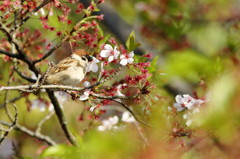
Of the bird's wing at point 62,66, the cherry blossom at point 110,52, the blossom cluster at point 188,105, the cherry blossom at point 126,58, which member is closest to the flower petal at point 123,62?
the cherry blossom at point 126,58

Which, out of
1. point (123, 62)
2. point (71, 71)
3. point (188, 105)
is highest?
point (123, 62)

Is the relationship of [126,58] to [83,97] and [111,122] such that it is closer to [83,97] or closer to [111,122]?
[83,97]

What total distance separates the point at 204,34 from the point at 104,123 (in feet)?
21.0

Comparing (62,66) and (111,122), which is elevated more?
(62,66)

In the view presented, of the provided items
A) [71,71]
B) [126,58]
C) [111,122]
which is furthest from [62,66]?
[126,58]

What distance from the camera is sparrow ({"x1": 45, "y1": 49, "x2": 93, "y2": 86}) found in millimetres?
3795

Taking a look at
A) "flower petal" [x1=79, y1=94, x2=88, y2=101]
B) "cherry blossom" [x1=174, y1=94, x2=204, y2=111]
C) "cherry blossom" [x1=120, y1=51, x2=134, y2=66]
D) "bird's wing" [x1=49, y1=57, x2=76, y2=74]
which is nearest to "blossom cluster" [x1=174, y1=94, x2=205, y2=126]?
"cherry blossom" [x1=174, y1=94, x2=204, y2=111]

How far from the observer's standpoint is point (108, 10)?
327 inches

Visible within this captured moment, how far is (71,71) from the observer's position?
3.90 meters

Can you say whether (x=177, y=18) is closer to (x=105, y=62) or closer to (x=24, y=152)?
(x=24, y=152)

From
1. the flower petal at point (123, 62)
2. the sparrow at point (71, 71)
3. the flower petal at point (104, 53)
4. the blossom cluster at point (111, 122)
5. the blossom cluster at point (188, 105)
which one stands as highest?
the flower petal at point (104, 53)

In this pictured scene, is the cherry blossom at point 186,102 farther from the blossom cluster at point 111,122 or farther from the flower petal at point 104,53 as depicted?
the blossom cluster at point 111,122

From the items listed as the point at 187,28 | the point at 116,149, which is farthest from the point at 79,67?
the point at 187,28

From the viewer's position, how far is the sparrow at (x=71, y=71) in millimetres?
3795
